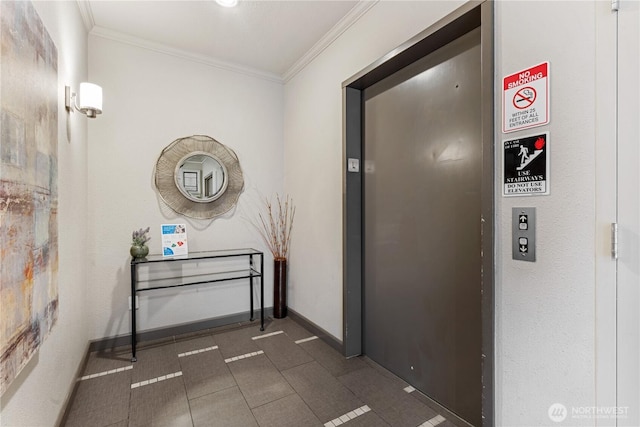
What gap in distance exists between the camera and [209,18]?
7.64ft

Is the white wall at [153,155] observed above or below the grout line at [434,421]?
above

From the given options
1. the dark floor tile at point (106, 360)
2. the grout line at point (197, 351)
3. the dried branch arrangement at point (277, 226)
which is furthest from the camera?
the dried branch arrangement at point (277, 226)

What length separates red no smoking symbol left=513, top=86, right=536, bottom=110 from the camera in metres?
1.25

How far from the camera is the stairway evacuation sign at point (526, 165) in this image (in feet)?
4.00

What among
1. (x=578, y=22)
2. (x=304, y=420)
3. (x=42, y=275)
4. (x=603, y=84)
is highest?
(x=578, y=22)

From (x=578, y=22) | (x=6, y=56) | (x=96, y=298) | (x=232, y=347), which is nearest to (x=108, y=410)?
(x=232, y=347)

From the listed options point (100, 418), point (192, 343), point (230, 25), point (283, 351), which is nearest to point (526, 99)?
point (230, 25)

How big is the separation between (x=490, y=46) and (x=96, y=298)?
128 inches

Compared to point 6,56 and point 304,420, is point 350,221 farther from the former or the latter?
point 6,56

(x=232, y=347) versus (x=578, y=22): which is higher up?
(x=578, y=22)

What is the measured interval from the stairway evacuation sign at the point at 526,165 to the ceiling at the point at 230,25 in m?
1.48

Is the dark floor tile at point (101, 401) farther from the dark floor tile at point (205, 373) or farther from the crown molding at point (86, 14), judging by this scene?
the crown molding at point (86, 14)

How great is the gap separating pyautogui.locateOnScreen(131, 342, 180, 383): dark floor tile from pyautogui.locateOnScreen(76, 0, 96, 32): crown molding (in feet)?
8.64

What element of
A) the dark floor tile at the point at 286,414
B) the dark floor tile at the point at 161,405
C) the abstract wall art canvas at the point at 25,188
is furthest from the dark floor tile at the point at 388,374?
the abstract wall art canvas at the point at 25,188
